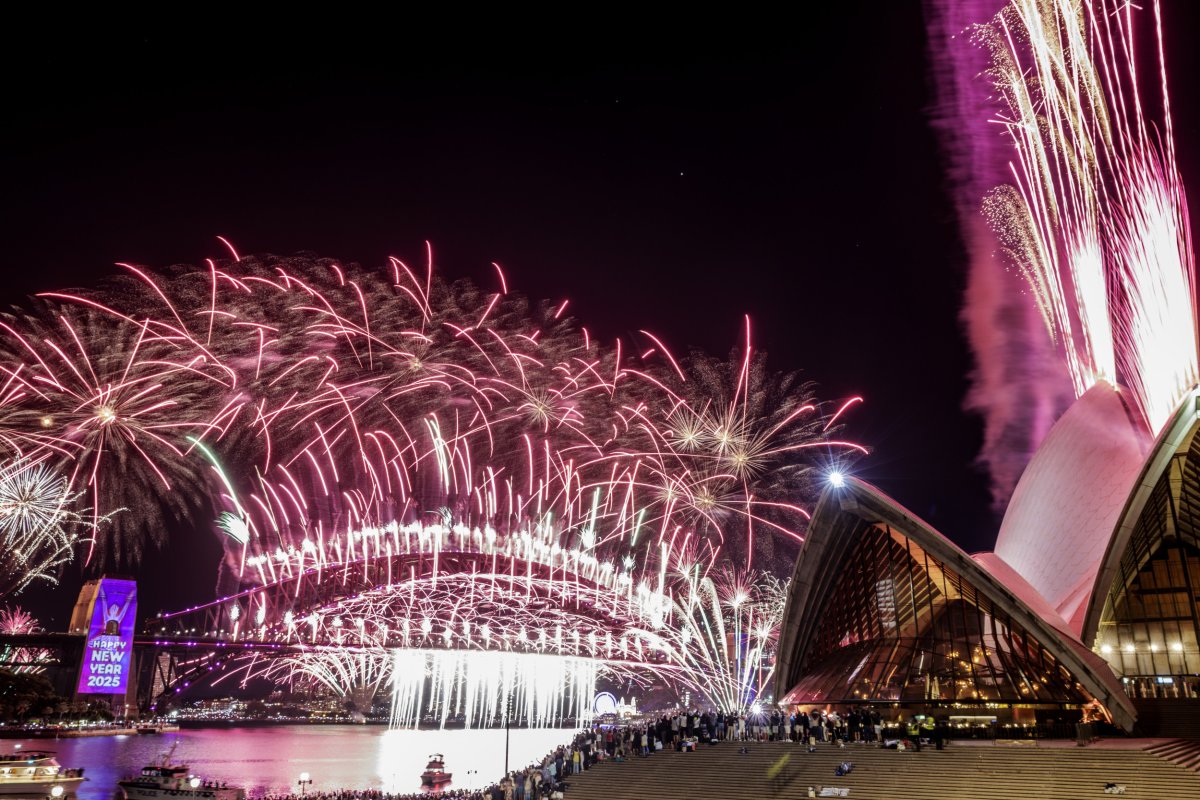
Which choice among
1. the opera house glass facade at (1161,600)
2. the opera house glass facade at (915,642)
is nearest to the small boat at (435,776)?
the opera house glass facade at (915,642)

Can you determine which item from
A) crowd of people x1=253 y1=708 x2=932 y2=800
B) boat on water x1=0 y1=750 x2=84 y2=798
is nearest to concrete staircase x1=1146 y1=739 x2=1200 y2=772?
crowd of people x1=253 y1=708 x2=932 y2=800

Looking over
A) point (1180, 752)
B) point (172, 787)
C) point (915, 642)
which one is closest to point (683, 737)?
point (915, 642)

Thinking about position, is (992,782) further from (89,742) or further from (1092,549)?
(89,742)

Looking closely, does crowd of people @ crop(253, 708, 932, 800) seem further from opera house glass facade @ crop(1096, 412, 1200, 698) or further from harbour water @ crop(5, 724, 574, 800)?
harbour water @ crop(5, 724, 574, 800)

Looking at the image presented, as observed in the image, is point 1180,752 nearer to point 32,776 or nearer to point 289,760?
point 32,776

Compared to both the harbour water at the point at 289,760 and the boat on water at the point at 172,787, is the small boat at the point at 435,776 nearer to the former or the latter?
the harbour water at the point at 289,760

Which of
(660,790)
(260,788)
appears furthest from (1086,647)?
(260,788)
